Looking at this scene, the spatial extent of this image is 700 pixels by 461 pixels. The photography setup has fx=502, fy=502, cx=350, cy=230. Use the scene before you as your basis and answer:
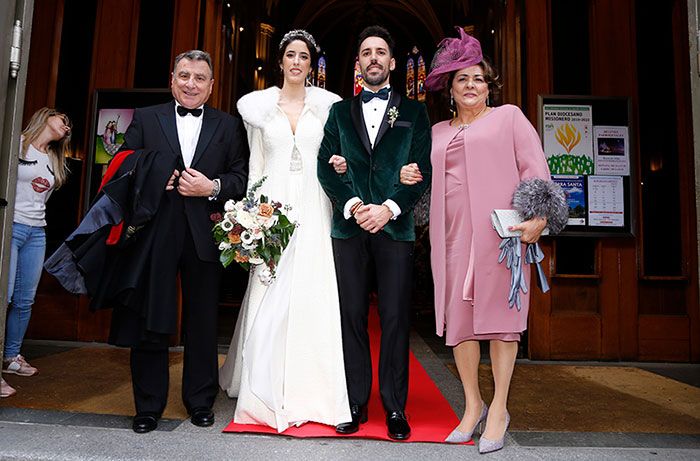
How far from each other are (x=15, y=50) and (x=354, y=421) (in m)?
2.45

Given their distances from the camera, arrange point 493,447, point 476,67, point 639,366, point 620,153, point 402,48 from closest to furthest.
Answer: point 493,447 → point 476,67 → point 639,366 → point 620,153 → point 402,48

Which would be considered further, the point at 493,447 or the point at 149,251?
the point at 149,251

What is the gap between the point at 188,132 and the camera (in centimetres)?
264

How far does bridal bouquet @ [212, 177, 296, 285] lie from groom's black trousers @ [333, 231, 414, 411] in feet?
1.00

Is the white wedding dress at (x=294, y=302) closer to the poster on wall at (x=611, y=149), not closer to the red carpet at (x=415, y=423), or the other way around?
the red carpet at (x=415, y=423)

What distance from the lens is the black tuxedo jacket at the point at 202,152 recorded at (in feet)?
8.27

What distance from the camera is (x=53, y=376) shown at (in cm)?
338

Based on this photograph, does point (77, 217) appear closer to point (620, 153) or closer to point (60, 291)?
point (60, 291)

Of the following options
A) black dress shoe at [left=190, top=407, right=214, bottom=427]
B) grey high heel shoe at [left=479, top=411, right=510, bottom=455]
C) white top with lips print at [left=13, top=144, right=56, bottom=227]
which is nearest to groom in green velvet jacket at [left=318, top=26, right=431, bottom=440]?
grey high heel shoe at [left=479, top=411, right=510, bottom=455]

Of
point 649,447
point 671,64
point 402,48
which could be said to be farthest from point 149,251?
point 402,48

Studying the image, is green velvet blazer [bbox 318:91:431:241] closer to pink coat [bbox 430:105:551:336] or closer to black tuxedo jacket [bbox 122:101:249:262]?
pink coat [bbox 430:105:551:336]

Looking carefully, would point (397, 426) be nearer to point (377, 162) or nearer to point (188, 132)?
point (377, 162)

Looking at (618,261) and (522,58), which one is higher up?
(522,58)

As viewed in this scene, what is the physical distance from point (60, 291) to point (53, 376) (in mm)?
1491
